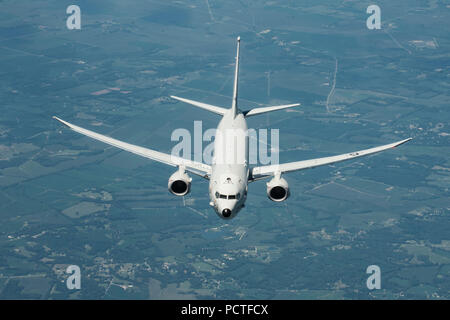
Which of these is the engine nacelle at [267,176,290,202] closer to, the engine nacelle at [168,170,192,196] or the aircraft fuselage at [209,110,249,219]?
the aircraft fuselage at [209,110,249,219]

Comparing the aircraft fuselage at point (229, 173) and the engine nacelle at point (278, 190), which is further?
the engine nacelle at point (278, 190)

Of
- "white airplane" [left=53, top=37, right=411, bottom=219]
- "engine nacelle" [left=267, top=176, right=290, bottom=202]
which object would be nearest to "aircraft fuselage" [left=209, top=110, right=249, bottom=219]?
"white airplane" [left=53, top=37, right=411, bottom=219]

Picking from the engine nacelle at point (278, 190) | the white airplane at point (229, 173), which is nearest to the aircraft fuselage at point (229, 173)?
the white airplane at point (229, 173)

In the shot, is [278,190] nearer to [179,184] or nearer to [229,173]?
[229,173]

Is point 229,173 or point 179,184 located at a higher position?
point 229,173

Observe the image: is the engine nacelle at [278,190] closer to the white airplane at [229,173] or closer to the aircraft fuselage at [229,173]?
the white airplane at [229,173]

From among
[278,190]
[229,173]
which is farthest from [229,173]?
[278,190]

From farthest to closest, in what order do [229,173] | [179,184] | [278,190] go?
[179,184] < [278,190] < [229,173]

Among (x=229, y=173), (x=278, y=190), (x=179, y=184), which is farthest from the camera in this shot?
(x=179, y=184)

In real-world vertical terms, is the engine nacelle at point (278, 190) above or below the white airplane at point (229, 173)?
below
